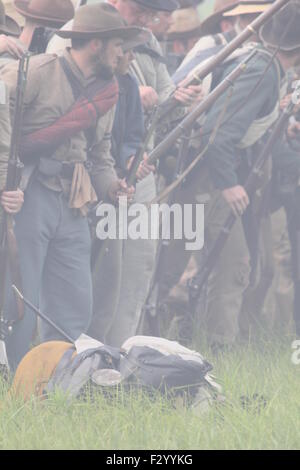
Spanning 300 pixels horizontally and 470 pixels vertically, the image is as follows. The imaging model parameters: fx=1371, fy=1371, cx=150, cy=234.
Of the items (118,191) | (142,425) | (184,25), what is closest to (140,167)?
(118,191)

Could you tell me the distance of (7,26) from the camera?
270 inches

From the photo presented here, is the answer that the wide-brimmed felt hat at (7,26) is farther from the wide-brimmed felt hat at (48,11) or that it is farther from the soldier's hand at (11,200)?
the soldier's hand at (11,200)

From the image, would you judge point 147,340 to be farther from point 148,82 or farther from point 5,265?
point 148,82

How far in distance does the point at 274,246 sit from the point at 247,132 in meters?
1.25

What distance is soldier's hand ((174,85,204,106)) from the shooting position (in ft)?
24.9

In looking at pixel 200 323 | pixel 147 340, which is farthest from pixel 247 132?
pixel 147 340

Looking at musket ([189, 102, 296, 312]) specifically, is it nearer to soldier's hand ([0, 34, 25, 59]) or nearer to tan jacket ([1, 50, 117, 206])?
tan jacket ([1, 50, 117, 206])

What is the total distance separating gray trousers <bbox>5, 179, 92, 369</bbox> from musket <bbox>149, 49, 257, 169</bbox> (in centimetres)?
94

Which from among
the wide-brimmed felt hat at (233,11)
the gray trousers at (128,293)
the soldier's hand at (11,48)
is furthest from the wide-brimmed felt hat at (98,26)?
the wide-brimmed felt hat at (233,11)

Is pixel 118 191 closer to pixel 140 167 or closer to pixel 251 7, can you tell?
pixel 140 167

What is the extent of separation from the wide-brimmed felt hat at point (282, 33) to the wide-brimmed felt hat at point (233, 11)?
0.47ft

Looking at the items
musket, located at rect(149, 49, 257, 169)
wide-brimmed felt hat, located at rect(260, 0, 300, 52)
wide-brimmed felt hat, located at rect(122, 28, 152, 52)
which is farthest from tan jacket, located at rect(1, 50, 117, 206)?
wide-brimmed felt hat, located at rect(260, 0, 300, 52)

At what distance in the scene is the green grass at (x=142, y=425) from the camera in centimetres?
520

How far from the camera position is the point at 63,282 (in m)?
6.74
